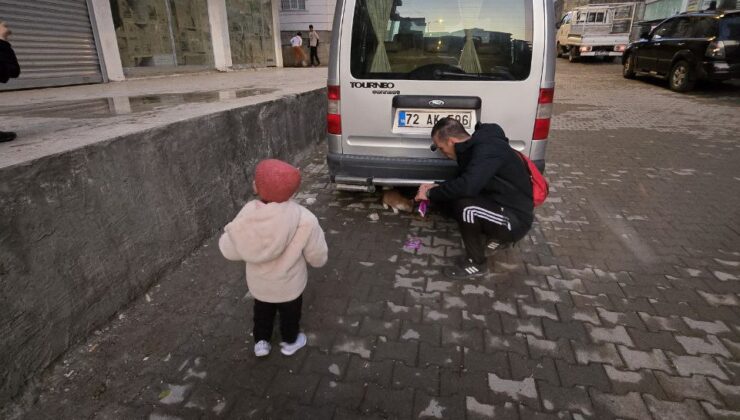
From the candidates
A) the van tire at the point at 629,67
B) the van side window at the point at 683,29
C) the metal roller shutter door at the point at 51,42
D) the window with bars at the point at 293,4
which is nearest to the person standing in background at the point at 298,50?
the window with bars at the point at 293,4

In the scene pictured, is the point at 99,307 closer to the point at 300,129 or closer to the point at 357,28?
the point at 357,28

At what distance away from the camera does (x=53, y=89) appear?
6797mm

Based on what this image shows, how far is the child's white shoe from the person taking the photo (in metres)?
2.30

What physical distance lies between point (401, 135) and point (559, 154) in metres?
3.83

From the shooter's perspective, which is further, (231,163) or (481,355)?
(231,163)

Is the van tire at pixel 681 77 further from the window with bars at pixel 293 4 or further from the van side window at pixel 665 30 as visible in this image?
the window with bars at pixel 293 4

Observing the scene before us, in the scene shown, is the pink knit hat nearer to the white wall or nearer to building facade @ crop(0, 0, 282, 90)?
building facade @ crop(0, 0, 282, 90)

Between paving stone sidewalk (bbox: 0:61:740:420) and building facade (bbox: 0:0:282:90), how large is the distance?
6.04 m

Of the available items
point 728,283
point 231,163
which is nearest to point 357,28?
point 231,163

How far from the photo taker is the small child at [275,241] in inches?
76.7

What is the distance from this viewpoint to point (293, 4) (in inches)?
757

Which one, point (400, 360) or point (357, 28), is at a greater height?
point (357, 28)

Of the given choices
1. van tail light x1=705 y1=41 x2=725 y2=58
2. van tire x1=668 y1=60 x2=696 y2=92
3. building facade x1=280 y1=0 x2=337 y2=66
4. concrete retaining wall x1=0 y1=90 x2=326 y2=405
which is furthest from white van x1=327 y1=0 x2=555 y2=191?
building facade x1=280 y1=0 x2=337 y2=66

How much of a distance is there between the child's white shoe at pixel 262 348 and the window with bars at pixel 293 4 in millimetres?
19603
